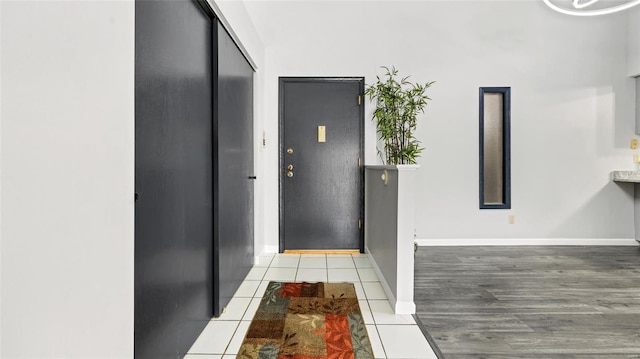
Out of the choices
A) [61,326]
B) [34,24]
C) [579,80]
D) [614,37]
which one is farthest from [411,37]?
[61,326]

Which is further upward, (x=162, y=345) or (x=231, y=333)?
(x=162, y=345)

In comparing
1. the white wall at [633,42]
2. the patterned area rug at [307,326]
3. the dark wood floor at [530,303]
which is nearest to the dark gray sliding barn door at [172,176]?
the patterned area rug at [307,326]

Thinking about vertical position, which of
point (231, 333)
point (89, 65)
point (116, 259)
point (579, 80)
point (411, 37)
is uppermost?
point (411, 37)

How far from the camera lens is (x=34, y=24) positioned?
0.72 metres

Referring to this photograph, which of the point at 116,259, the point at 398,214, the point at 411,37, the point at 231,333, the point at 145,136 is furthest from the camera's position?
the point at 411,37

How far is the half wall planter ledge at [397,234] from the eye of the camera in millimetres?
2152

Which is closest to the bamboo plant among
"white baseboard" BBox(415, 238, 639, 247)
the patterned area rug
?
"white baseboard" BBox(415, 238, 639, 247)

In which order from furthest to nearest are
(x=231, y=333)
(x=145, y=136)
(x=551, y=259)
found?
(x=551, y=259), (x=231, y=333), (x=145, y=136)

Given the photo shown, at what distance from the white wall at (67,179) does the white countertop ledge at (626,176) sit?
5048mm

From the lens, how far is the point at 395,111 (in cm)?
343

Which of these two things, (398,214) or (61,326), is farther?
(398,214)

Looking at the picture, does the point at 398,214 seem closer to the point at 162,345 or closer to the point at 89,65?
the point at 162,345

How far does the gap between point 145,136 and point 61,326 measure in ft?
2.37

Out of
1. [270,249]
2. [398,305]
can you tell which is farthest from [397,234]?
[270,249]
